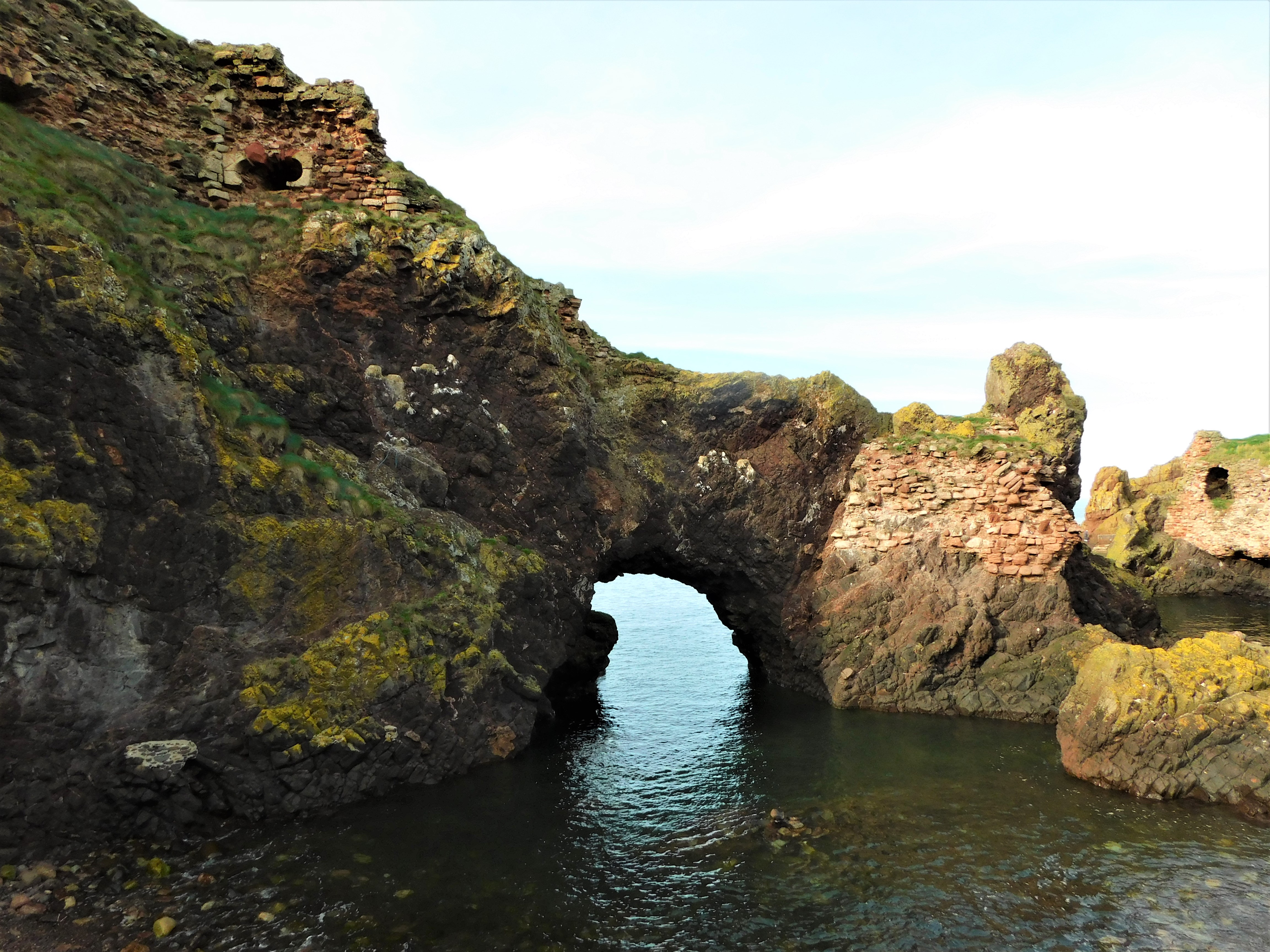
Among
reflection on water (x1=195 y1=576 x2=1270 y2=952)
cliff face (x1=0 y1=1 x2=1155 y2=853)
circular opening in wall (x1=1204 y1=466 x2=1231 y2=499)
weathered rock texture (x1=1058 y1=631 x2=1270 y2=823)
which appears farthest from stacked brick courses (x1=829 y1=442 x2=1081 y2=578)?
circular opening in wall (x1=1204 y1=466 x2=1231 y2=499)

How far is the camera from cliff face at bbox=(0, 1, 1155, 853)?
37.9 ft

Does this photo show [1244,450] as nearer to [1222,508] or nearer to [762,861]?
[1222,508]

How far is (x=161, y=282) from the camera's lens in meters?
15.7

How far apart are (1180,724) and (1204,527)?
121ft

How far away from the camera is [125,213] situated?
52.3ft

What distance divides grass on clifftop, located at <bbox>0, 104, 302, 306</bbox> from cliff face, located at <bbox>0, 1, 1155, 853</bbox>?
9 centimetres

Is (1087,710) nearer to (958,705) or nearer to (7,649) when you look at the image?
(958,705)

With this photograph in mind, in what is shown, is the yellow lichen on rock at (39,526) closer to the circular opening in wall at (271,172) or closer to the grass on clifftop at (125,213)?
the grass on clifftop at (125,213)

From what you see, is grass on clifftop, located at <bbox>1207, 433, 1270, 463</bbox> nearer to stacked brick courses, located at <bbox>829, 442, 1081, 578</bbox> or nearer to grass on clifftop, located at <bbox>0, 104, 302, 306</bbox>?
stacked brick courses, located at <bbox>829, 442, 1081, 578</bbox>

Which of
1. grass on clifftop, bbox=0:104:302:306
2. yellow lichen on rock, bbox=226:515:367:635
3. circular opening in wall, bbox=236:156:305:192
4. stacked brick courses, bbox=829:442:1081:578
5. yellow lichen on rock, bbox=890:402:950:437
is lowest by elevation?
yellow lichen on rock, bbox=226:515:367:635

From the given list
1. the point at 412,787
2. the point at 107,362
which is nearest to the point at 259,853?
the point at 412,787

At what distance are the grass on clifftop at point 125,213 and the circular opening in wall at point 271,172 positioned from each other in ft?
3.89

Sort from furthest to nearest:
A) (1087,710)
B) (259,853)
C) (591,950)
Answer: (1087,710)
(259,853)
(591,950)

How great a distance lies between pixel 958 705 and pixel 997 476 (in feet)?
21.8
